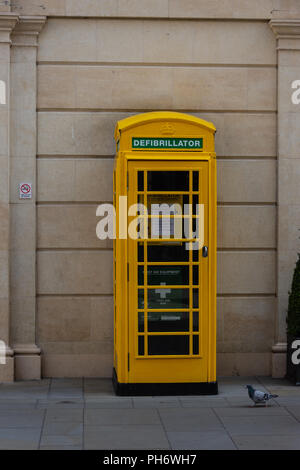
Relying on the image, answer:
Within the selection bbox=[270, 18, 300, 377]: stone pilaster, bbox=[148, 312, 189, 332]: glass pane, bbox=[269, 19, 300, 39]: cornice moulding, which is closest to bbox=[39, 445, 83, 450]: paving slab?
bbox=[148, 312, 189, 332]: glass pane

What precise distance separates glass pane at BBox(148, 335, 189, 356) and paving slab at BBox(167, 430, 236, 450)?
1588 millimetres

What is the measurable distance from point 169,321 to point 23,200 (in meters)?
2.44

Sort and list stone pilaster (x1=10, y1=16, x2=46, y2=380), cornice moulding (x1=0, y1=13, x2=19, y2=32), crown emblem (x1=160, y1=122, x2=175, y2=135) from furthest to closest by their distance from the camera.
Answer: stone pilaster (x1=10, y1=16, x2=46, y2=380), cornice moulding (x1=0, y1=13, x2=19, y2=32), crown emblem (x1=160, y1=122, x2=175, y2=135)

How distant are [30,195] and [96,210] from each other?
84 cm

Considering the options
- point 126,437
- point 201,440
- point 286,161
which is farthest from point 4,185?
point 201,440

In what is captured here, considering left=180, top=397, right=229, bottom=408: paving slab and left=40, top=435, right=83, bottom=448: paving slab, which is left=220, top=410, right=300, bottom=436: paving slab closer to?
left=180, top=397, right=229, bottom=408: paving slab

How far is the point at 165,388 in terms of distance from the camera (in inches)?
357

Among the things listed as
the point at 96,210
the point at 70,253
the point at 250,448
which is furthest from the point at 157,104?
the point at 250,448

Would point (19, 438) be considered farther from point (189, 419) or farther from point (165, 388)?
point (165, 388)

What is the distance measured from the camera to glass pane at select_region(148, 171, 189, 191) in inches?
354

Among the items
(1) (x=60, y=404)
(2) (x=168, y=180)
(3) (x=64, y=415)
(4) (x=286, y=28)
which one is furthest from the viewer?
(4) (x=286, y=28)

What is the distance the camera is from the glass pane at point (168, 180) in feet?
29.5

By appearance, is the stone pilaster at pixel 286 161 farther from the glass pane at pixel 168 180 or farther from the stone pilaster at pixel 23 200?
the stone pilaster at pixel 23 200

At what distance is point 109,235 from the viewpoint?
10.0 meters
